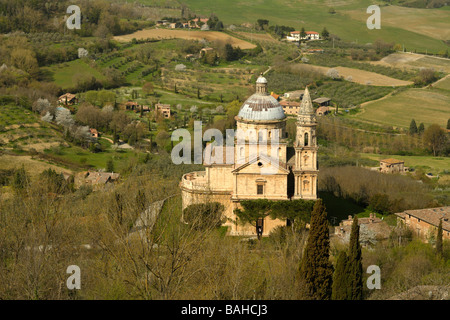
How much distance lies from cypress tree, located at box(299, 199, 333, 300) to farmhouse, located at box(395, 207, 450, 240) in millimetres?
12978

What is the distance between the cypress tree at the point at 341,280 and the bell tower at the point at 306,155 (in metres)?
10.9

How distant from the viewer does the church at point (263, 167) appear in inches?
1681

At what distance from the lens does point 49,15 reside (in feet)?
389

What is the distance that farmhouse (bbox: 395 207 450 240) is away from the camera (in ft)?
142

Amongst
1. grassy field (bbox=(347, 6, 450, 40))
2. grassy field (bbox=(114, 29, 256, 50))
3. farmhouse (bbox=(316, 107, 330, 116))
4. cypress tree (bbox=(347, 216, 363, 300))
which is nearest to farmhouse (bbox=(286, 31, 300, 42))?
grassy field (bbox=(114, 29, 256, 50))

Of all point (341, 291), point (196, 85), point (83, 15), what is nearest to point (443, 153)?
point (196, 85)

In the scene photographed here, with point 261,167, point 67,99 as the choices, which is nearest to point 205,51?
point 67,99

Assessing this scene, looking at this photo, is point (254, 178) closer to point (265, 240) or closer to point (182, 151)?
point (265, 240)

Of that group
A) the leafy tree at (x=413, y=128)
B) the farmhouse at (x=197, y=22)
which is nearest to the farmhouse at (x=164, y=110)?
the leafy tree at (x=413, y=128)

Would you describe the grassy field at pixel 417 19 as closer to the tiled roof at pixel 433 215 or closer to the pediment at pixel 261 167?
the tiled roof at pixel 433 215

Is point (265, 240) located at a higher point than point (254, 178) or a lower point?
lower

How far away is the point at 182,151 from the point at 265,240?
25763 millimetres

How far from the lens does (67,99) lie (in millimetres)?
86875

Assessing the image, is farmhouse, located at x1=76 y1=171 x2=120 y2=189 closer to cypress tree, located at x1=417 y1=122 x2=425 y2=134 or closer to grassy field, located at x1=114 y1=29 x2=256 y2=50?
cypress tree, located at x1=417 y1=122 x2=425 y2=134
